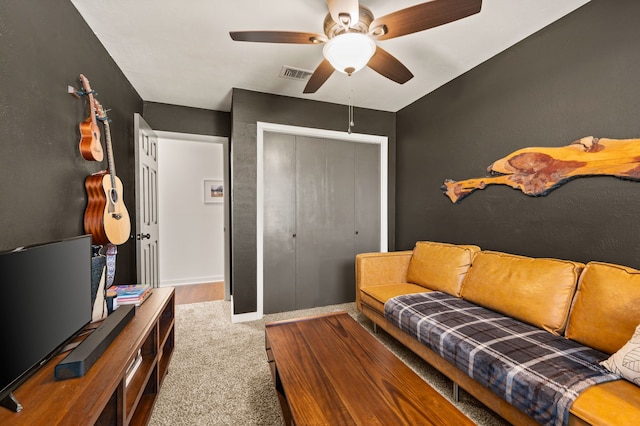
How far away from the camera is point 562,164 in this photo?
74.5 inches

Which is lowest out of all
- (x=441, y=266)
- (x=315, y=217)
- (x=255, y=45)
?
(x=441, y=266)

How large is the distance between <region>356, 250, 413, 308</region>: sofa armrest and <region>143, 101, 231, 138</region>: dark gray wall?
2395 mm

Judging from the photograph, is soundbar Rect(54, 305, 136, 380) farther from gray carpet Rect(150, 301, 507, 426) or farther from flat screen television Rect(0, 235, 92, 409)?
gray carpet Rect(150, 301, 507, 426)

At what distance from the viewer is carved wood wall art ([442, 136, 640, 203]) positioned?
5.25 ft

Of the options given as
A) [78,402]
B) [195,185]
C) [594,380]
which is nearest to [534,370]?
[594,380]

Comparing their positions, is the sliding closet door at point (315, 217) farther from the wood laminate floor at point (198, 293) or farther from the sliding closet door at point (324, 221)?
the wood laminate floor at point (198, 293)

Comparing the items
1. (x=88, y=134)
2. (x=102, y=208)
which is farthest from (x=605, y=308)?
(x=88, y=134)

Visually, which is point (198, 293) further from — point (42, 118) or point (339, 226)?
point (42, 118)

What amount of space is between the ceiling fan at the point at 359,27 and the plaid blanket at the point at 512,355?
5.70 ft

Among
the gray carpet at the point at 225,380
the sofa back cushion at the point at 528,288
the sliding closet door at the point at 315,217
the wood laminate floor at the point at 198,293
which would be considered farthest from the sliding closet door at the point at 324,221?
the sofa back cushion at the point at 528,288

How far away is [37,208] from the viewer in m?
1.36

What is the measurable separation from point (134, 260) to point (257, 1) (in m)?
2.53

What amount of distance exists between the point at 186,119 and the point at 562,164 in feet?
12.3

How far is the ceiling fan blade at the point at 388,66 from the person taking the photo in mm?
1781
